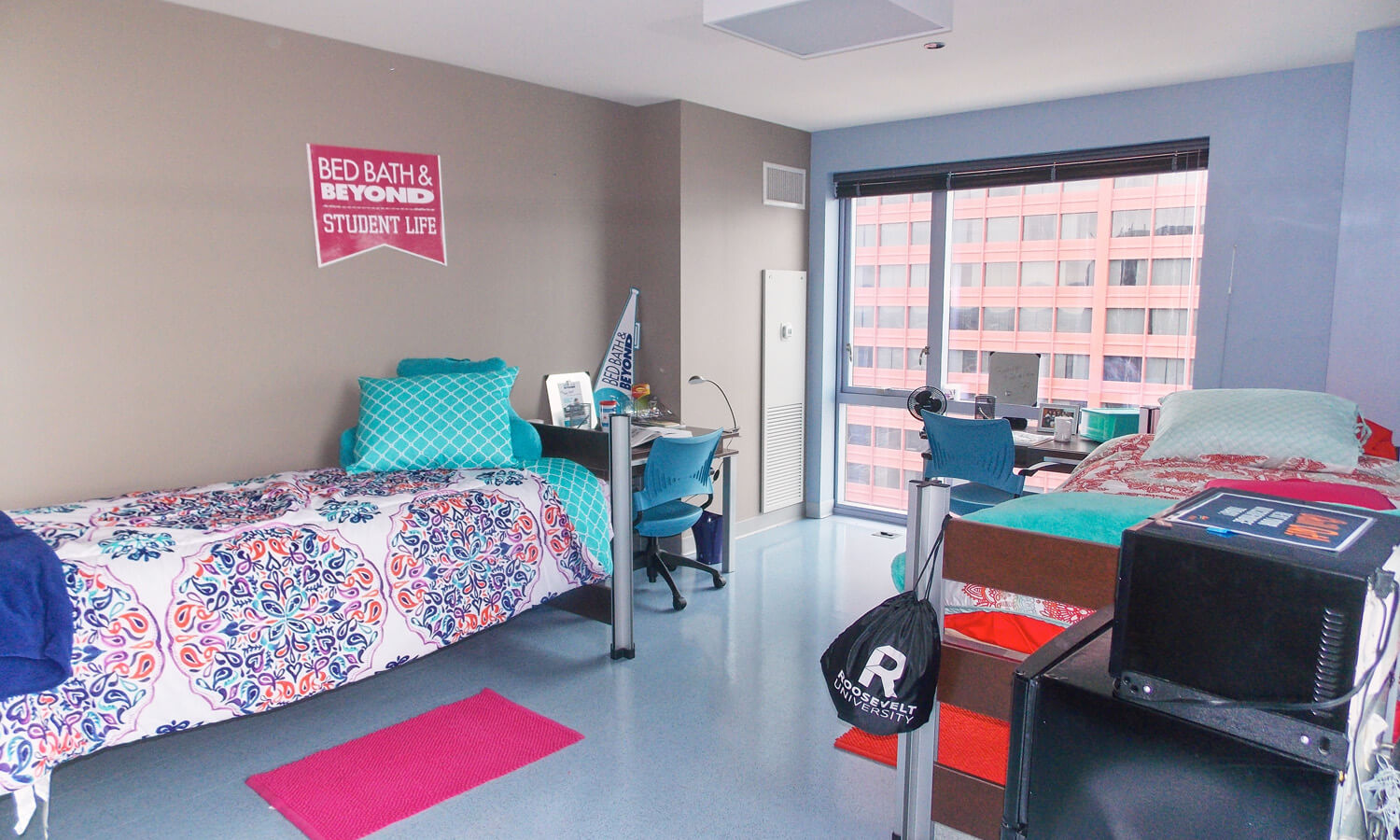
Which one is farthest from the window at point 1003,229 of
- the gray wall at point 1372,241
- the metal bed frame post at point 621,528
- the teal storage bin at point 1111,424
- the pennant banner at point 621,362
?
the metal bed frame post at point 621,528

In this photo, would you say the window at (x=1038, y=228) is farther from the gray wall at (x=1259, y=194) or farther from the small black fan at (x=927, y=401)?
the small black fan at (x=927, y=401)

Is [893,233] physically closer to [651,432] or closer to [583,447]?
[651,432]

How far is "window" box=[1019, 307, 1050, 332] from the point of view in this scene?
5.12m

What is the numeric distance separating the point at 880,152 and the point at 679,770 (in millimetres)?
3835

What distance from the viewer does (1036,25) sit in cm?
331

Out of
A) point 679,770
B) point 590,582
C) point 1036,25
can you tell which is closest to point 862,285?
point 1036,25

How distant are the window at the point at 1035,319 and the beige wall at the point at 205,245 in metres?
2.85

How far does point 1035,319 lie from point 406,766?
404cm

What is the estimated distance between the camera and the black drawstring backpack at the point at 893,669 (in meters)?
1.83

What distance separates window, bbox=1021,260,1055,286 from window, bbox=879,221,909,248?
2.35ft

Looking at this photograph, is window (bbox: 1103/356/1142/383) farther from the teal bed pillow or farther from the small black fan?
A: the teal bed pillow

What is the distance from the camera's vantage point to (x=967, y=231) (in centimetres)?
530

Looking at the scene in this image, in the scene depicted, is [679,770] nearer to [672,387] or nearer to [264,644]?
[264,644]

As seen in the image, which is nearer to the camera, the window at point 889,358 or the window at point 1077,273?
the window at point 1077,273
